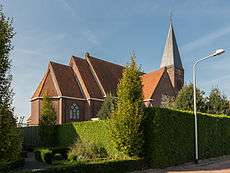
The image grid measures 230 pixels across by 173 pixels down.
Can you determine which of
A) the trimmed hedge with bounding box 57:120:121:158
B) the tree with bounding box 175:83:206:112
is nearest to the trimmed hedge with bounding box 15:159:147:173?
the trimmed hedge with bounding box 57:120:121:158

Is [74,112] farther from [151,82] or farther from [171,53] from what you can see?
[171,53]

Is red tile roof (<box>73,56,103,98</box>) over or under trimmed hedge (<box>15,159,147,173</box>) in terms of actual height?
over

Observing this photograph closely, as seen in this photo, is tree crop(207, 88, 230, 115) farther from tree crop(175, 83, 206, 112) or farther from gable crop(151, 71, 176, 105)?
gable crop(151, 71, 176, 105)

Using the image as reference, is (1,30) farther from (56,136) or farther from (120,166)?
(56,136)

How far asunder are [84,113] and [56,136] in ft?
53.5

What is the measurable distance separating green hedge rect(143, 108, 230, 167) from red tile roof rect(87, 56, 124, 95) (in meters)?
30.5

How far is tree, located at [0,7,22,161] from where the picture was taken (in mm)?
11648

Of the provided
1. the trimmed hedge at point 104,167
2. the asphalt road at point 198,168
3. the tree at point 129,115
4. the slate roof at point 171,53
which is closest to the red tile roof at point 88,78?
the slate roof at point 171,53

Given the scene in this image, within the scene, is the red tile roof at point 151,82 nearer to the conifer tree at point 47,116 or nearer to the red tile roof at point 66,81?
the red tile roof at point 66,81

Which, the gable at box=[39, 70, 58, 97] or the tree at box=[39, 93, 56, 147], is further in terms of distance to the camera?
the gable at box=[39, 70, 58, 97]

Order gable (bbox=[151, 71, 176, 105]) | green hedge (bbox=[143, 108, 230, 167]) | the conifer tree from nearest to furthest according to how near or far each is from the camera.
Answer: green hedge (bbox=[143, 108, 230, 167]) → the conifer tree → gable (bbox=[151, 71, 176, 105])

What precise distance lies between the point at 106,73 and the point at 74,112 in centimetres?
1150

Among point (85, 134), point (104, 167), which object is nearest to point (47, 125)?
point (85, 134)

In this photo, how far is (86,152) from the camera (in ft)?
80.1
